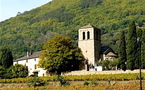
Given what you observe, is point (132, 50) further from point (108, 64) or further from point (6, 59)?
point (6, 59)

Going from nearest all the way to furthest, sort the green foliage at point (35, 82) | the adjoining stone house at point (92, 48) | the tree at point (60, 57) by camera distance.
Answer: the green foliage at point (35, 82)
the tree at point (60, 57)
the adjoining stone house at point (92, 48)

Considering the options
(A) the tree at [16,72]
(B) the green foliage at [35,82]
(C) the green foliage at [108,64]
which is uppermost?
(C) the green foliage at [108,64]

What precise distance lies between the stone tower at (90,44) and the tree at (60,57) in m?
1.46

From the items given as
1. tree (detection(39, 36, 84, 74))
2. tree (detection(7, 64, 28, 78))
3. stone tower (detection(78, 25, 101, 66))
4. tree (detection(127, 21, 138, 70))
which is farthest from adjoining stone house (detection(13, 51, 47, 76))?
tree (detection(127, 21, 138, 70))

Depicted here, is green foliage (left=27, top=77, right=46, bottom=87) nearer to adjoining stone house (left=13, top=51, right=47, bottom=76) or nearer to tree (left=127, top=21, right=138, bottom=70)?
tree (left=127, top=21, right=138, bottom=70)

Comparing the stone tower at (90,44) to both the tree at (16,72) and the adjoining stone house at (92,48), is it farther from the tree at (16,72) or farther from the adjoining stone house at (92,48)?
the tree at (16,72)

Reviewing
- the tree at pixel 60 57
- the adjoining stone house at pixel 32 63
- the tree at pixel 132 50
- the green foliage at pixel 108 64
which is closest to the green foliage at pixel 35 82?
the tree at pixel 60 57

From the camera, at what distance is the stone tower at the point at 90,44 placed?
6638cm

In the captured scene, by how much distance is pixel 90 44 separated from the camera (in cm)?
6700

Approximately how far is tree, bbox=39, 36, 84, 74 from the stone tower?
146 cm

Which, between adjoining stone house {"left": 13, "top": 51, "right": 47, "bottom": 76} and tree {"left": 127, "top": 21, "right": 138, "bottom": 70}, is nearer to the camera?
tree {"left": 127, "top": 21, "right": 138, "bottom": 70}

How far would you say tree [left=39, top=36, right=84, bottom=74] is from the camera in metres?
63.1

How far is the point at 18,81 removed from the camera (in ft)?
182

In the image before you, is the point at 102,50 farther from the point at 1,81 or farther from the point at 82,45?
the point at 1,81
